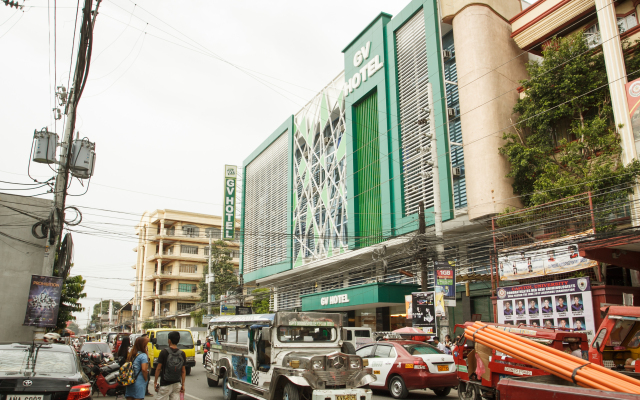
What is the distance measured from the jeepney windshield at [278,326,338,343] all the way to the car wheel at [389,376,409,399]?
7.74ft

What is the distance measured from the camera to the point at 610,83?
17.1 meters

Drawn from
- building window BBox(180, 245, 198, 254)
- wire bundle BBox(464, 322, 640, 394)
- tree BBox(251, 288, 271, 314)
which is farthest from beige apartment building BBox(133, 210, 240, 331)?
wire bundle BBox(464, 322, 640, 394)

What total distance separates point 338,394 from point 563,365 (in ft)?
15.8

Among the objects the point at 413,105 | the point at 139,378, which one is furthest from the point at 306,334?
the point at 413,105

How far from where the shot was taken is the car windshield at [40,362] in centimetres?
675

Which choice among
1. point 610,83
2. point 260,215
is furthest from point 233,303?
point 610,83

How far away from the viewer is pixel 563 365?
4418mm

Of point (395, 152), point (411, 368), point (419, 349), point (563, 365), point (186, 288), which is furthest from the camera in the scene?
point (186, 288)

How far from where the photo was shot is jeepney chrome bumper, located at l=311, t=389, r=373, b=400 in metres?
8.25

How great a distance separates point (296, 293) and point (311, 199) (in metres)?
8.94

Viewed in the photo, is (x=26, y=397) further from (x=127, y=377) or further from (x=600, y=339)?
(x=600, y=339)

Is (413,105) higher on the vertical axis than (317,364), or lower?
higher

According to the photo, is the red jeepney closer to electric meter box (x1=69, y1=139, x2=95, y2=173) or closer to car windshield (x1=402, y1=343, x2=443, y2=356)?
car windshield (x1=402, y1=343, x2=443, y2=356)

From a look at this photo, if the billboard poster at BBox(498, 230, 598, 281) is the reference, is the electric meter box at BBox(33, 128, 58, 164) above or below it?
above
